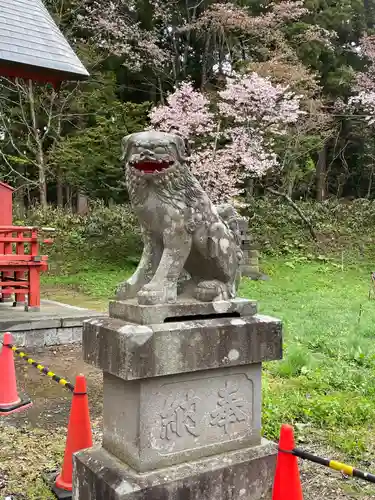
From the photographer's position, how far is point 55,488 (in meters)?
3.35

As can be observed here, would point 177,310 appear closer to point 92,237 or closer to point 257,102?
point 257,102

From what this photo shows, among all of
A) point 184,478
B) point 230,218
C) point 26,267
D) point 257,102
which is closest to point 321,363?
point 230,218

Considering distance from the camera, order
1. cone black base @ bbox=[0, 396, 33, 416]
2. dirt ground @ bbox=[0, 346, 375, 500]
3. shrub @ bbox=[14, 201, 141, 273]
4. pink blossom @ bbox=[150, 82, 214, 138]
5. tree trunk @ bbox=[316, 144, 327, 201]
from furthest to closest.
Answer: tree trunk @ bbox=[316, 144, 327, 201], shrub @ bbox=[14, 201, 141, 273], pink blossom @ bbox=[150, 82, 214, 138], cone black base @ bbox=[0, 396, 33, 416], dirt ground @ bbox=[0, 346, 375, 500]

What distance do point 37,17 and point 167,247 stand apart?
7.43 m

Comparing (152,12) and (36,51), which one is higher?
(152,12)

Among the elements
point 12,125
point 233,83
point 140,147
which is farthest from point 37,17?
point 12,125

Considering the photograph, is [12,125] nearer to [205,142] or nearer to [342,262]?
[205,142]

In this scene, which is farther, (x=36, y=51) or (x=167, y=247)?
(x=36, y=51)

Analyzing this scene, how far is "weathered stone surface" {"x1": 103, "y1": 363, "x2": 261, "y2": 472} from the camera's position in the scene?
2.76m

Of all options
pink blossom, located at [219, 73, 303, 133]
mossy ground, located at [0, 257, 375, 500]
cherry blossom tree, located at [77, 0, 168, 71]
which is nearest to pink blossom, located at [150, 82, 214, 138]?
pink blossom, located at [219, 73, 303, 133]

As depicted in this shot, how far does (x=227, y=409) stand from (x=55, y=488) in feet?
4.29

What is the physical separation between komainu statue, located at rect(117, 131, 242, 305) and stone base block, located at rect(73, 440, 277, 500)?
3.10 feet

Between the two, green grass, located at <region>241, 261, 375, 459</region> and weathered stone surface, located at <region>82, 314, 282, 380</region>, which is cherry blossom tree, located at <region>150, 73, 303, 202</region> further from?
weathered stone surface, located at <region>82, 314, 282, 380</region>

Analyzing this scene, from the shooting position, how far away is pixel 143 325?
2762 mm
